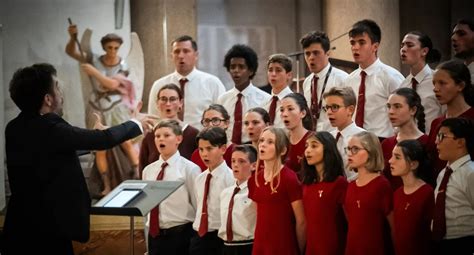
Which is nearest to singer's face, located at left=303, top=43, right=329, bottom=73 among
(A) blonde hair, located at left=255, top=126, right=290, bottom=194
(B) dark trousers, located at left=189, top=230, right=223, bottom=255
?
(A) blonde hair, located at left=255, top=126, right=290, bottom=194

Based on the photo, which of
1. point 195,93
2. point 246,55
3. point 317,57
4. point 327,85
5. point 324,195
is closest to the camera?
point 324,195

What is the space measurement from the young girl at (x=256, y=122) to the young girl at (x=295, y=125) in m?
0.21

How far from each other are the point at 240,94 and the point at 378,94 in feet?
3.82

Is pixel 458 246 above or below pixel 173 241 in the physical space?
above

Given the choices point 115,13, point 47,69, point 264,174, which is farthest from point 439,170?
point 115,13

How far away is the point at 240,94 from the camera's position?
6.83 m

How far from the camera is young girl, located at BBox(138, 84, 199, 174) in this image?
21.7 feet

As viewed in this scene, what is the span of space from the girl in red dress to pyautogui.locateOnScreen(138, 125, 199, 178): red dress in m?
1.69

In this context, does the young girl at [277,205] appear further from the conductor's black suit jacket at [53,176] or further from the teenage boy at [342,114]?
the conductor's black suit jacket at [53,176]

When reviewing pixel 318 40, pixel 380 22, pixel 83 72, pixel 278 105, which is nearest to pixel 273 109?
pixel 278 105

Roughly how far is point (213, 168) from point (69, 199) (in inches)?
62.6

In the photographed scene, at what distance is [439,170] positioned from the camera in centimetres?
541

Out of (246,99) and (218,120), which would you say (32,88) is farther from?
(246,99)

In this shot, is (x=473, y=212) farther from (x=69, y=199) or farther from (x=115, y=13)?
(x=115, y=13)
